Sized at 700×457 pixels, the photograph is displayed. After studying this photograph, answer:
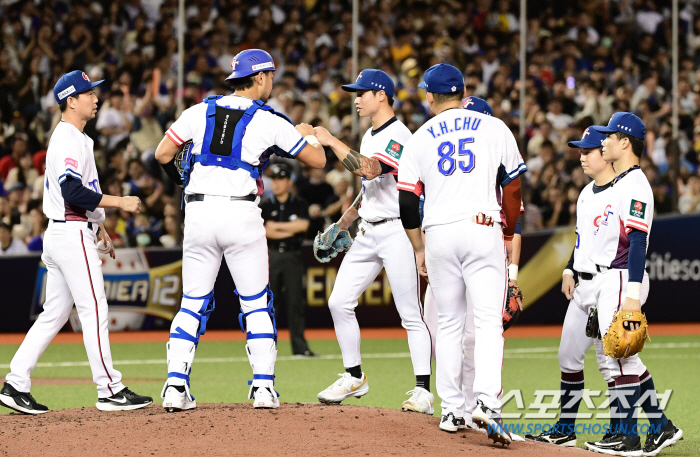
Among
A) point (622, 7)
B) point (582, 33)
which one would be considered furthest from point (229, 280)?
point (622, 7)

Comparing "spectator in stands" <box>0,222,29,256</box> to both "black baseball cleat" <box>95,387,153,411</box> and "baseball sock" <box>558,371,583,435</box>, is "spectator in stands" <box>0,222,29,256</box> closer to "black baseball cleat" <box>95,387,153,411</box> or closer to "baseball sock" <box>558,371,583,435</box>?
"black baseball cleat" <box>95,387,153,411</box>

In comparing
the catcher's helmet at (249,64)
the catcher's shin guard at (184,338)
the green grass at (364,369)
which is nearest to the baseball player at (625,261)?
the green grass at (364,369)

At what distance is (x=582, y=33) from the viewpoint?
2105 cm

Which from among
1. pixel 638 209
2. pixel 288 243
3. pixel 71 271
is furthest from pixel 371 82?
pixel 288 243

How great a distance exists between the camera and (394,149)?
7160 millimetres

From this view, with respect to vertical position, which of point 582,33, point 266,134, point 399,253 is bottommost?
point 399,253

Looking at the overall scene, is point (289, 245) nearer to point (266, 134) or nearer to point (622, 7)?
point (266, 134)

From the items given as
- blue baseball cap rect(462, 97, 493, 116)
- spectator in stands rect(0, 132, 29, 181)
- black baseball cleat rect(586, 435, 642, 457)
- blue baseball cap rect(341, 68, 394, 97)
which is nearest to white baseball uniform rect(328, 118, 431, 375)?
blue baseball cap rect(341, 68, 394, 97)

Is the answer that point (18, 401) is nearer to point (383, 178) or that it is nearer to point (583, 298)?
point (383, 178)

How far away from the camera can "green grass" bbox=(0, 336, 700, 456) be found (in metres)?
8.69

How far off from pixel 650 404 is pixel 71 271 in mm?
4308

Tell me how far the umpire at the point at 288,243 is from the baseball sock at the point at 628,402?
633cm

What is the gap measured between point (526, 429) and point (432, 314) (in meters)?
1.13

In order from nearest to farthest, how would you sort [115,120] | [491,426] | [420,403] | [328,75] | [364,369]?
[491,426] → [420,403] → [364,369] → [115,120] → [328,75]
